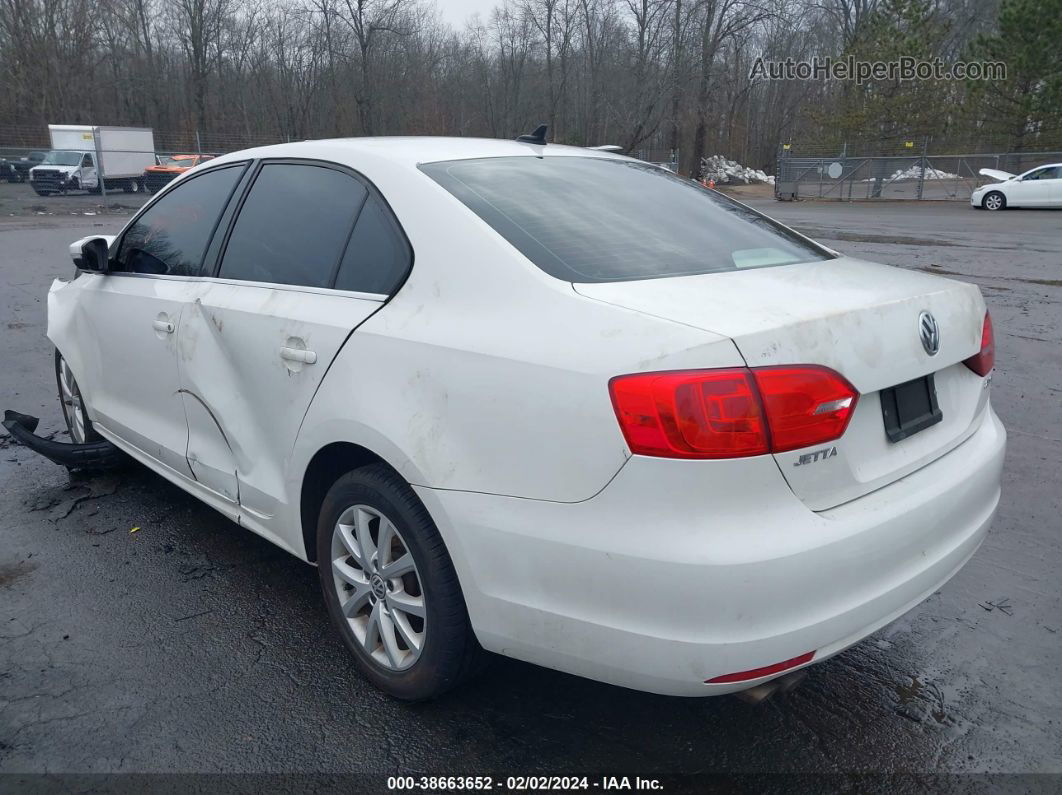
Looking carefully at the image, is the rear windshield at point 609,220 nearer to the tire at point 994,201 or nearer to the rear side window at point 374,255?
the rear side window at point 374,255

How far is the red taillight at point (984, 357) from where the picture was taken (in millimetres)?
2732

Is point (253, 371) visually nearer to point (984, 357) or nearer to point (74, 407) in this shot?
point (74, 407)

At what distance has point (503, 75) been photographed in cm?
6006

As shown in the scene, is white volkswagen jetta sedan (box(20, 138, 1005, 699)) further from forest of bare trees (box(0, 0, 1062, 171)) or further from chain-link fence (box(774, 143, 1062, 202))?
forest of bare trees (box(0, 0, 1062, 171))

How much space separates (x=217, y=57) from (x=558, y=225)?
59603 millimetres

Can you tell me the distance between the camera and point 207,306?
3.30m

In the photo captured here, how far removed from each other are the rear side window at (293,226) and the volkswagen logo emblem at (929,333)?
71.1 inches

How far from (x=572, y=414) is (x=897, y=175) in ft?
116

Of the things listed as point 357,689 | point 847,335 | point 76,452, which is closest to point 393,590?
point 357,689

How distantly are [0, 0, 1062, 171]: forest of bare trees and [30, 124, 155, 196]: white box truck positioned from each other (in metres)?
9.97

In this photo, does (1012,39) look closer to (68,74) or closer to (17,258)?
(17,258)

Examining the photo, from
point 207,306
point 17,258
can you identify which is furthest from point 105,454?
point 17,258

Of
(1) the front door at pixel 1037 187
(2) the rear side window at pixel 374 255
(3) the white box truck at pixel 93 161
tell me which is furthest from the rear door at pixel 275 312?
(3) the white box truck at pixel 93 161
